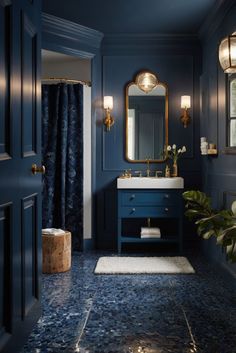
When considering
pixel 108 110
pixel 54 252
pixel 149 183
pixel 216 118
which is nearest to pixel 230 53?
pixel 216 118

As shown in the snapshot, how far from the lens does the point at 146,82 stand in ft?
18.4

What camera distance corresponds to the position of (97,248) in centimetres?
563

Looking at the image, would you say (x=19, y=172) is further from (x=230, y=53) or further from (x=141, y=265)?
(x=141, y=265)

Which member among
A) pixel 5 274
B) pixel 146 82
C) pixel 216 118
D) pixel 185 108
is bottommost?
pixel 5 274

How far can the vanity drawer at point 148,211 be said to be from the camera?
5.24 metres

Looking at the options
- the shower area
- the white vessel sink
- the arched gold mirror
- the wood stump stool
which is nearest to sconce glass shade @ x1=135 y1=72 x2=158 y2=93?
the arched gold mirror

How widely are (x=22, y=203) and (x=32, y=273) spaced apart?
516mm

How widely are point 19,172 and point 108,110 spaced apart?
325 cm

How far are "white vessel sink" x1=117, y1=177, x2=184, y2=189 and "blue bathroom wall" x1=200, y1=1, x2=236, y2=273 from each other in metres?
0.34

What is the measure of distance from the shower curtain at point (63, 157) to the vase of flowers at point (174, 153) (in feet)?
3.36

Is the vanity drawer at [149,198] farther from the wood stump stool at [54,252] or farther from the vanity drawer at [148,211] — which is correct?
the wood stump stool at [54,252]

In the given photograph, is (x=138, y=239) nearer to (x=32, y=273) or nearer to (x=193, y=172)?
(x=193, y=172)

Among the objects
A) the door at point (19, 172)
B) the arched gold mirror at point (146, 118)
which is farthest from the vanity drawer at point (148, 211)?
the door at point (19, 172)

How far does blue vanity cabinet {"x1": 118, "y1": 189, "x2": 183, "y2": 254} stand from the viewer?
5.23 metres
